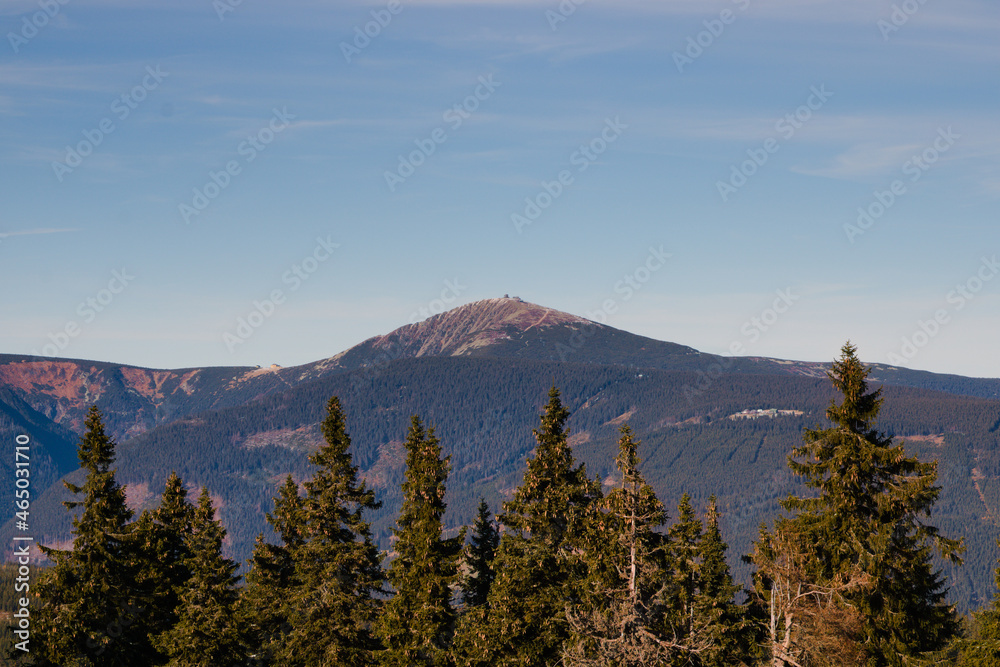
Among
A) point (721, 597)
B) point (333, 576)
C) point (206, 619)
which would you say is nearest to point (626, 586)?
point (721, 597)

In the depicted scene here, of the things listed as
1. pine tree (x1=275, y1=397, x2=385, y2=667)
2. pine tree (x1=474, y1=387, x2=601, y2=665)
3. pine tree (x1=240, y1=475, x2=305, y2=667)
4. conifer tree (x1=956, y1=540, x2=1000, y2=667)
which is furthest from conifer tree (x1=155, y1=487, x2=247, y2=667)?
conifer tree (x1=956, y1=540, x2=1000, y2=667)

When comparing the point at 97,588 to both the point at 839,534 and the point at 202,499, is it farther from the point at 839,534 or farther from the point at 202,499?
the point at 839,534

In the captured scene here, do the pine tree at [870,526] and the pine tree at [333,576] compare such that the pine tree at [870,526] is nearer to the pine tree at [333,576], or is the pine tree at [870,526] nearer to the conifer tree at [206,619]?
the pine tree at [333,576]

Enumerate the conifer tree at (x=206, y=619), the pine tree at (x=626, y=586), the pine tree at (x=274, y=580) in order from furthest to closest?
1. the pine tree at (x=274, y=580)
2. the conifer tree at (x=206, y=619)
3. the pine tree at (x=626, y=586)

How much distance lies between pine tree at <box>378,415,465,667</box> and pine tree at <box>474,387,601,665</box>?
2679 mm

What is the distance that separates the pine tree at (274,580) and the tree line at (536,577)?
0.41ft

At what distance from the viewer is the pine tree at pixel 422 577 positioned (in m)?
48.0

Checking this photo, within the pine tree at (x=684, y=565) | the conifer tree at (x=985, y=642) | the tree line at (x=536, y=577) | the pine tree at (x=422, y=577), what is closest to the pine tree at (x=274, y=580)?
the tree line at (x=536, y=577)

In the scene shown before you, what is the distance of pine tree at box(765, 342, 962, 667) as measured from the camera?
40938mm

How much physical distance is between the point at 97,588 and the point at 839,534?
31520mm

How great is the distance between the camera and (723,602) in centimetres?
5516

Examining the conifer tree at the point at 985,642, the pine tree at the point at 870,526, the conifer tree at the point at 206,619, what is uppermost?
the pine tree at the point at 870,526

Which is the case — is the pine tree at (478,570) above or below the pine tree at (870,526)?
below

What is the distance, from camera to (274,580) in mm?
56344
